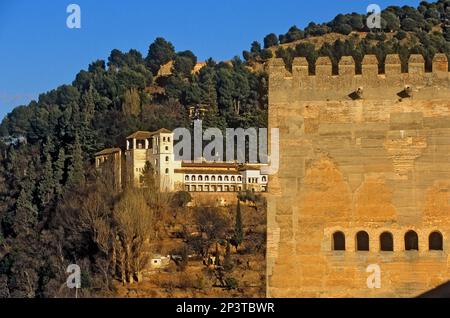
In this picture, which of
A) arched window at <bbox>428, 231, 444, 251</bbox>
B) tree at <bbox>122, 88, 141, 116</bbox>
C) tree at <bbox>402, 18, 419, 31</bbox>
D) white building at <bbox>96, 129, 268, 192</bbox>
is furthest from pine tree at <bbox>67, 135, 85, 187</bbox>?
arched window at <bbox>428, 231, 444, 251</bbox>

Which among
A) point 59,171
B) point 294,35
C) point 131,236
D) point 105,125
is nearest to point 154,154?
point 59,171

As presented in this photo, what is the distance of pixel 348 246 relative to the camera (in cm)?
1783

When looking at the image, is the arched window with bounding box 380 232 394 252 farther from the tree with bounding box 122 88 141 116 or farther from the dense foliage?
the dense foliage

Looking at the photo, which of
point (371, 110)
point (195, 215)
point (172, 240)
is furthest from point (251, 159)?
point (371, 110)

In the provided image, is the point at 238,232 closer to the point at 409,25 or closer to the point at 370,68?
the point at 370,68

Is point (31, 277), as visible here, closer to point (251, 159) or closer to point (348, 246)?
point (251, 159)

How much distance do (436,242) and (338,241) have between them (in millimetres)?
1441

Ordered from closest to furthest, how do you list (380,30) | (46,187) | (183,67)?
(46,187), (380,30), (183,67)

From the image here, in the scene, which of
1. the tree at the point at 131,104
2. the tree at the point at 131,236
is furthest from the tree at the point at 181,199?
the tree at the point at 131,104

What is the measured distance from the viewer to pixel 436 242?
58.3 ft

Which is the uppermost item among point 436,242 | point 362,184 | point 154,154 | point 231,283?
point 154,154

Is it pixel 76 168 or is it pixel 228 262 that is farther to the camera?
pixel 76 168

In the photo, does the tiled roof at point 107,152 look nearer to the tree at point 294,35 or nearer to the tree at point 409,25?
the tree at point 409,25

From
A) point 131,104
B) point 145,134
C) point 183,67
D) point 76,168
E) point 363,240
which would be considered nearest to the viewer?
point 363,240
